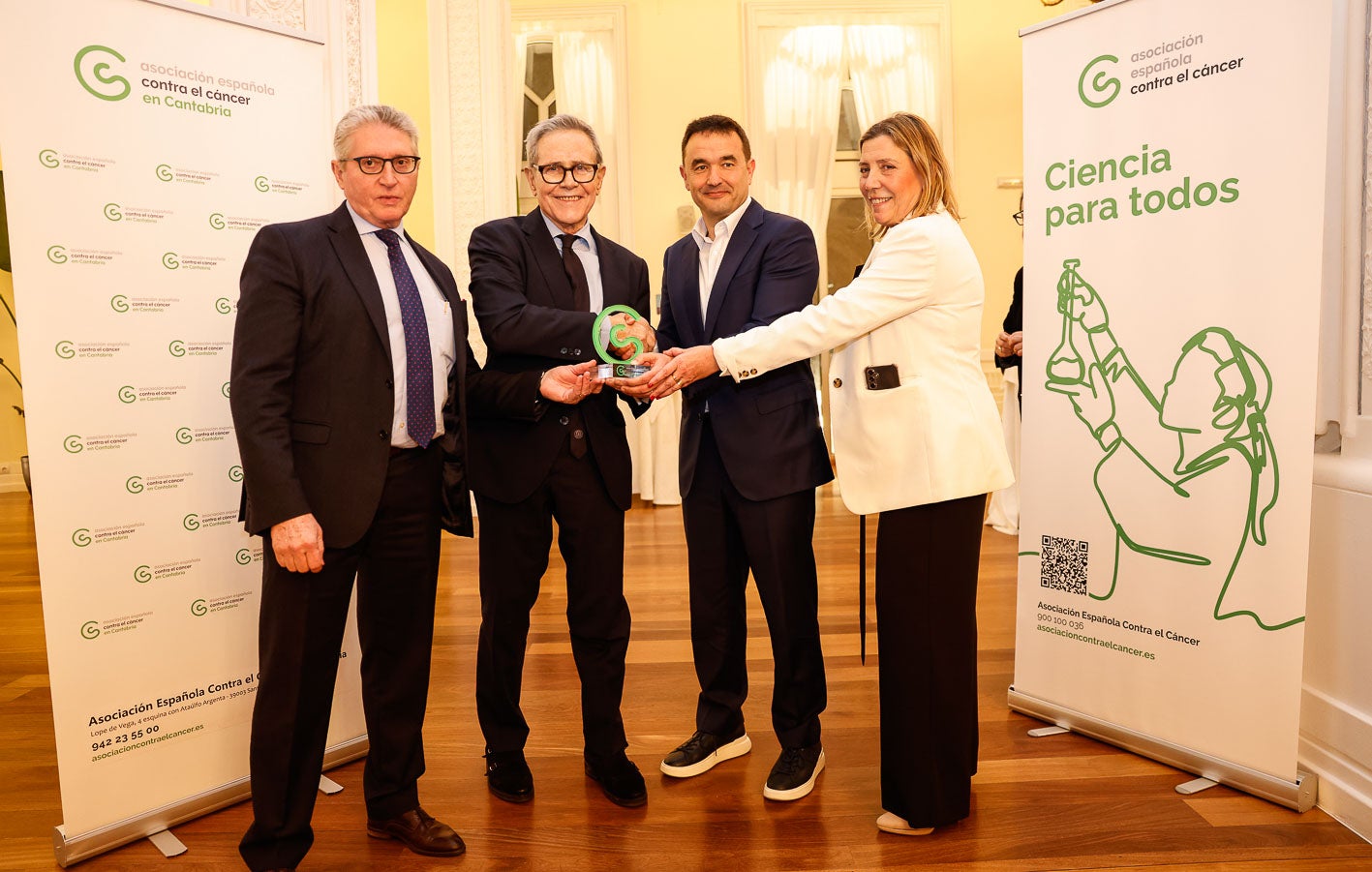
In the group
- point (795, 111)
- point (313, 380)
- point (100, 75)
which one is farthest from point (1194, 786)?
point (795, 111)

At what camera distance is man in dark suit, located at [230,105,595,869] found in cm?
217

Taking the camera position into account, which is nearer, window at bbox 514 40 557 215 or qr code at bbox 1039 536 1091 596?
qr code at bbox 1039 536 1091 596

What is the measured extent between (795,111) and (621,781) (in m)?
7.26

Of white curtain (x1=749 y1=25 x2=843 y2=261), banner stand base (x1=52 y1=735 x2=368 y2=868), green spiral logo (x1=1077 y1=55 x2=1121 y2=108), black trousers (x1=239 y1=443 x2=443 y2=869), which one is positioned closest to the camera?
black trousers (x1=239 y1=443 x2=443 y2=869)

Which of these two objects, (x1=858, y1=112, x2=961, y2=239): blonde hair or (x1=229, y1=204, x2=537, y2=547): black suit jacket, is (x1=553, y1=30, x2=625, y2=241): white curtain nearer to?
(x1=858, y1=112, x2=961, y2=239): blonde hair

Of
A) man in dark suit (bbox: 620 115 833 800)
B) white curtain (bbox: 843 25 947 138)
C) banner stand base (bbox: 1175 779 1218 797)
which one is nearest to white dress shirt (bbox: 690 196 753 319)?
man in dark suit (bbox: 620 115 833 800)

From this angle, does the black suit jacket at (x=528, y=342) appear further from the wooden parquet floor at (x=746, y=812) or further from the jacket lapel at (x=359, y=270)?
the wooden parquet floor at (x=746, y=812)

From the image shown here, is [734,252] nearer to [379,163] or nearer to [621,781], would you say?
[379,163]

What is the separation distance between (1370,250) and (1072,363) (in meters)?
0.85

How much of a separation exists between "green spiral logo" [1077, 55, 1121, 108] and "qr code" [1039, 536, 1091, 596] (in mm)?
1380

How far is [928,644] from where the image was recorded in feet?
8.02

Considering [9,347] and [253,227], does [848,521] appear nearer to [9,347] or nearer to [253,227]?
[253,227]

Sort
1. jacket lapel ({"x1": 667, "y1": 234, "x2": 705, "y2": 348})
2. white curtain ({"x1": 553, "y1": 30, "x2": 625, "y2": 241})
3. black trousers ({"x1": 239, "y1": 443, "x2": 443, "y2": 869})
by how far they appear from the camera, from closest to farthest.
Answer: black trousers ({"x1": 239, "y1": 443, "x2": 443, "y2": 869}) → jacket lapel ({"x1": 667, "y1": 234, "x2": 705, "y2": 348}) → white curtain ({"x1": 553, "y1": 30, "x2": 625, "y2": 241})

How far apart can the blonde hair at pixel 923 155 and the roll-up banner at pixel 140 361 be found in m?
1.73
